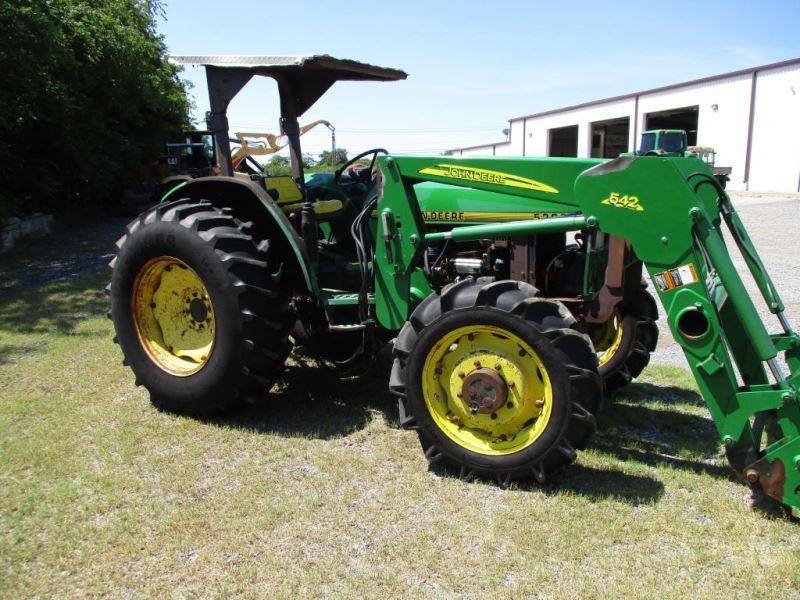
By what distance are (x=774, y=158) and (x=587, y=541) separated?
2672 cm

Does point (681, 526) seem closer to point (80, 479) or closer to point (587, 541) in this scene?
point (587, 541)

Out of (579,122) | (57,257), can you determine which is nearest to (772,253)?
(57,257)

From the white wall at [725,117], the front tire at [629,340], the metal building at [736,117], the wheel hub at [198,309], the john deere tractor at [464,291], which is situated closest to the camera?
the john deere tractor at [464,291]

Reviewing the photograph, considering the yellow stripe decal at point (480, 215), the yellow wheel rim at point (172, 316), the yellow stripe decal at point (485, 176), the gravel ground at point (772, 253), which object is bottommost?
the gravel ground at point (772, 253)

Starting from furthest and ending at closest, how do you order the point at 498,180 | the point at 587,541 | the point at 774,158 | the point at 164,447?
the point at 774,158 → the point at 164,447 → the point at 498,180 → the point at 587,541

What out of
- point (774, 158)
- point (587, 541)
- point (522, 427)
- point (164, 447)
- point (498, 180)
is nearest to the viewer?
point (587, 541)

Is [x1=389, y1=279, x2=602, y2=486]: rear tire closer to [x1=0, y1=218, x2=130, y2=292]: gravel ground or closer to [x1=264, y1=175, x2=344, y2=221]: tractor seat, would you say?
[x1=264, y1=175, x2=344, y2=221]: tractor seat

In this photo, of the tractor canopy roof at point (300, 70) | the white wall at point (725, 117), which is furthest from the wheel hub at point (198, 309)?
the white wall at point (725, 117)

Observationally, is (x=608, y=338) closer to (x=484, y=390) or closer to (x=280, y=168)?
(x=484, y=390)

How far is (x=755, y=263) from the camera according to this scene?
3393 millimetres

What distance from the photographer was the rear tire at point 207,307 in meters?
3.91

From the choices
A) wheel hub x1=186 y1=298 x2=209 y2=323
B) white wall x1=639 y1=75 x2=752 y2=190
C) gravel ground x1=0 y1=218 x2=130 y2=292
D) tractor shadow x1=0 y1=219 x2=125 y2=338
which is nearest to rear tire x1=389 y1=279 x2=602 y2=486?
wheel hub x1=186 y1=298 x2=209 y2=323

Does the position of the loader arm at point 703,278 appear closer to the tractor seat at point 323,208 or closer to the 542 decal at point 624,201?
the 542 decal at point 624,201

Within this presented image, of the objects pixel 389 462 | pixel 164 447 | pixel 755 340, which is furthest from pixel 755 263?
pixel 164 447
